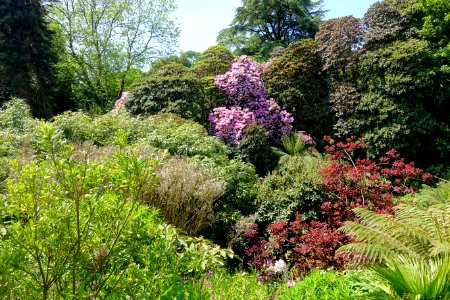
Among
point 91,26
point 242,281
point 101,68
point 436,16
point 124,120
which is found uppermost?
point 91,26

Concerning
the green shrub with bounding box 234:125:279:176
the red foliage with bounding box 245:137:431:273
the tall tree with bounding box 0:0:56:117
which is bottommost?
the red foliage with bounding box 245:137:431:273

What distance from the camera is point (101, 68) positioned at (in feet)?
63.1

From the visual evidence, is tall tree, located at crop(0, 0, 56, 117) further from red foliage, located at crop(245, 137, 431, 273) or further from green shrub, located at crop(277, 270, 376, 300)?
green shrub, located at crop(277, 270, 376, 300)

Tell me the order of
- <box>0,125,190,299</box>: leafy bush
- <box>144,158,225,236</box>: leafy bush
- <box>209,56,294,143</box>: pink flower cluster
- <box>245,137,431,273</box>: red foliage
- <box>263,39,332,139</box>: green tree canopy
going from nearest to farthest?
<box>0,125,190,299</box>: leafy bush < <box>245,137,431,273</box>: red foliage < <box>144,158,225,236</box>: leafy bush < <box>209,56,294,143</box>: pink flower cluster < <box>263,39,332,139</box>: green tree canopy

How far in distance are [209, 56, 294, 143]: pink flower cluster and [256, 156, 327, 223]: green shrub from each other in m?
4.10

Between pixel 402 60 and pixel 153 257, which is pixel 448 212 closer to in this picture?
pixel 153 257

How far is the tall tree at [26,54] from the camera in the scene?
15.9m

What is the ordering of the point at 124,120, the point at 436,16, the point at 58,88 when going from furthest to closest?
the point at 58,88, the point at 436,16, the point at 124,120

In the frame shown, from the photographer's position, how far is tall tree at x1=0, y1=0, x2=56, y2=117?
15.9 meters

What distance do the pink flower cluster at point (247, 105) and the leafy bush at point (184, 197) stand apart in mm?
5056

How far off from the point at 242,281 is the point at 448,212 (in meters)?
2.78

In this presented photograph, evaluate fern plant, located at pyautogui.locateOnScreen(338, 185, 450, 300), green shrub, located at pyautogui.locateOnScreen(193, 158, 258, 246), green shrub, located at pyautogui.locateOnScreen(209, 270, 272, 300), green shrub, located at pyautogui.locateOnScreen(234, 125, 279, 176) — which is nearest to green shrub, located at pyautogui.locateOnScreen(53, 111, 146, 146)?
green shrub, located at pyautogui.locateOnScreen(193, 158, 258, 246)

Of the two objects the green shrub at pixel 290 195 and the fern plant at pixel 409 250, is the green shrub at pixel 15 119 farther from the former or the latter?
the fern plant at pixel 409 250

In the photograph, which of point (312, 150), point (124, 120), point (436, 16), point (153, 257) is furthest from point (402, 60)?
point (153, 257)
